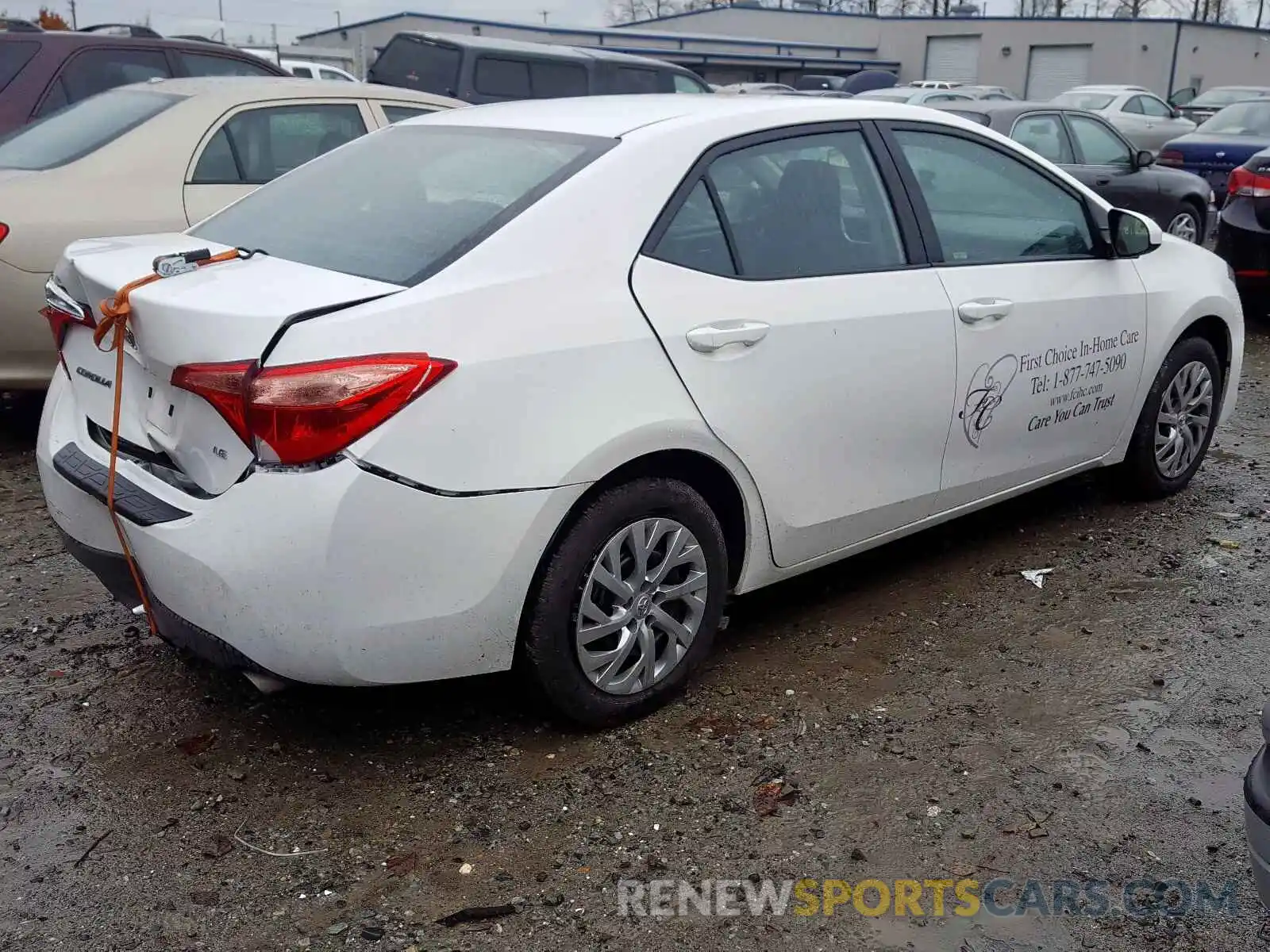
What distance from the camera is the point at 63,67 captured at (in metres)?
7.54

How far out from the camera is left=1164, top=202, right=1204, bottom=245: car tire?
11.6 metres

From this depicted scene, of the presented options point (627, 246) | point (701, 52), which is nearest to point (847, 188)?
point (627, 246)

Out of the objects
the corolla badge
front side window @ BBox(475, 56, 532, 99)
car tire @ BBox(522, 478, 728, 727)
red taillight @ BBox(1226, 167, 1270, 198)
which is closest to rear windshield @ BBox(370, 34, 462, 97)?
front side window @ BBox(475, 56, 532, 99)

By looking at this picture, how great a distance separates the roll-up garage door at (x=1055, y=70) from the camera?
43.8 meters

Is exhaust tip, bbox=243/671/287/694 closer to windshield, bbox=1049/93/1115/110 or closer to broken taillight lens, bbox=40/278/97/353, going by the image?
broken taillight lens, bbox=40/278/97/353

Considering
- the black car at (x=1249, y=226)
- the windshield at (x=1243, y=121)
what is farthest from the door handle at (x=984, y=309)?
the windshield at (x=1243, y=121)

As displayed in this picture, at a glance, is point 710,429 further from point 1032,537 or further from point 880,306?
point 1032,537

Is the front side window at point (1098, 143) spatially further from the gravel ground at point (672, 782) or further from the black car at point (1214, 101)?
the black car at point (1214, 101)

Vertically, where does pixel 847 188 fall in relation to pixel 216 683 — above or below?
above

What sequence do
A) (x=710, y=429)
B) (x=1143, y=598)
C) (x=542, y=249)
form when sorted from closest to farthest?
1. (x=542, y=249)
2. (x=710, y=429)
3. (x=1143, y=598)

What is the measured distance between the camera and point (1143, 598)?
14.1 feet

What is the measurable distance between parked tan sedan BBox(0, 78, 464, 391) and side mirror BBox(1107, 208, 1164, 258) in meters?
3.84

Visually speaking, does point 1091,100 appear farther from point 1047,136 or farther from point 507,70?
point 507,70

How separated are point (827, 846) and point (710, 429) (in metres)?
1.08
